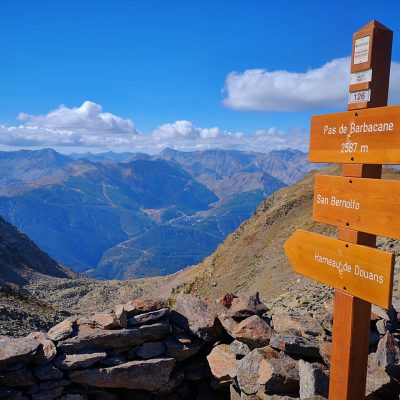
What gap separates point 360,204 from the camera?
212 inches

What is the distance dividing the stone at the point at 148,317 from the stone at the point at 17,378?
2.33m

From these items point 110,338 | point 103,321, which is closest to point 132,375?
point 110,338

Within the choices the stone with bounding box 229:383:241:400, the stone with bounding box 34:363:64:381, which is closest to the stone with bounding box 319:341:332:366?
the stone with bounding box 229:383:241:400

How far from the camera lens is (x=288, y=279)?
30.2m

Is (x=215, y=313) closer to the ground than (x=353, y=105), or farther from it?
closer to the ground

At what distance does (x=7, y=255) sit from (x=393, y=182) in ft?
302

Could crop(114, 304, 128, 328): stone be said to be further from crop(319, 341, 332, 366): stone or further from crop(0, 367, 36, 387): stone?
crop(319, 341, 332, 366): stone

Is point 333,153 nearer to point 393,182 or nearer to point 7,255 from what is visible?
point 393,182

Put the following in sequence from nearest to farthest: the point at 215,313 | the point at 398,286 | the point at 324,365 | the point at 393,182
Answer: the point at 393,182 < the point at 324,365 < the point at 215,313 < the point at 398,286

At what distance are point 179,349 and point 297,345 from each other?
9.16 ft

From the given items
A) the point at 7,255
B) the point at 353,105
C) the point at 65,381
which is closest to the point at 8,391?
the point at 65,381

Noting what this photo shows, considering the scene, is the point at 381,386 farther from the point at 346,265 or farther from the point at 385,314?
the point at 346,265

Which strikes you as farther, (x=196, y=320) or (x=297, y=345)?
(x=196, y=320)

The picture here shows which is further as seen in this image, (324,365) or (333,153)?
(324,365)
